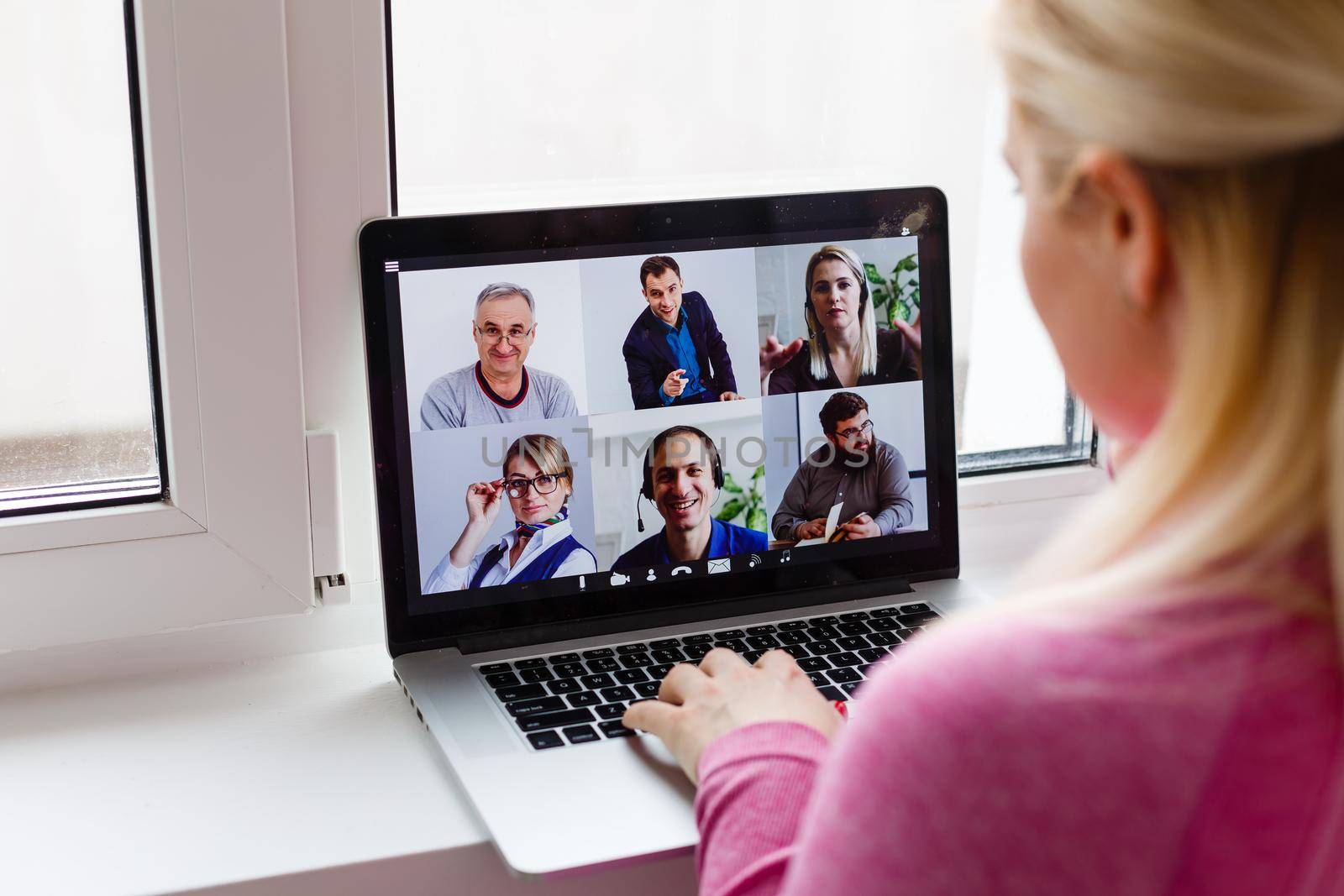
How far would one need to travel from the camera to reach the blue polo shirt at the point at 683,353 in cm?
83

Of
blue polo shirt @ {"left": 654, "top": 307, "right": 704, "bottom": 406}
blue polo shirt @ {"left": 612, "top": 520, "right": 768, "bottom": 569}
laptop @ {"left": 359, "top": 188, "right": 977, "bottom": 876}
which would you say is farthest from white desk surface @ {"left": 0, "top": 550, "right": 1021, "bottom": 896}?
blue polo shirt @ {"left": 654, "top": 307, "right": 704, "bottom": 406}

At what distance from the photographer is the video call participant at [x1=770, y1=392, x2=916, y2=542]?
0.87 meters

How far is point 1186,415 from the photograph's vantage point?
38cm

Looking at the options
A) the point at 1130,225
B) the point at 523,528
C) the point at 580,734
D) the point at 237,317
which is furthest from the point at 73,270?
the point at 1130,225

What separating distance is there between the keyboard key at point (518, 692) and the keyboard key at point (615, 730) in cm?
6

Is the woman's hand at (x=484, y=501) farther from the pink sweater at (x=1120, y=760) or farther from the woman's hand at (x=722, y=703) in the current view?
the pink sweater at (x=1120, y=760)

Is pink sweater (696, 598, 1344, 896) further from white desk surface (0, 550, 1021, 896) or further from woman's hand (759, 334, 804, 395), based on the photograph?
woman's hand (759, 334, 804, 395)

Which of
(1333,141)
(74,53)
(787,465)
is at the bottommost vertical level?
(787,465)

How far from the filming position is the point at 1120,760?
0.36m

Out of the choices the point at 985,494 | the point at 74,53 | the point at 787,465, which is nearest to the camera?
the point at 74,53

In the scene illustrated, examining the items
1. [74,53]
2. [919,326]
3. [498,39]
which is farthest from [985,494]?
[74,53]

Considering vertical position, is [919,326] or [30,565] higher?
[919,326]

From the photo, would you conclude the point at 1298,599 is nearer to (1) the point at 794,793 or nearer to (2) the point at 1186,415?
(2) the point at 1186,415

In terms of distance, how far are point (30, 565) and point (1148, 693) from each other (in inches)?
27.9
